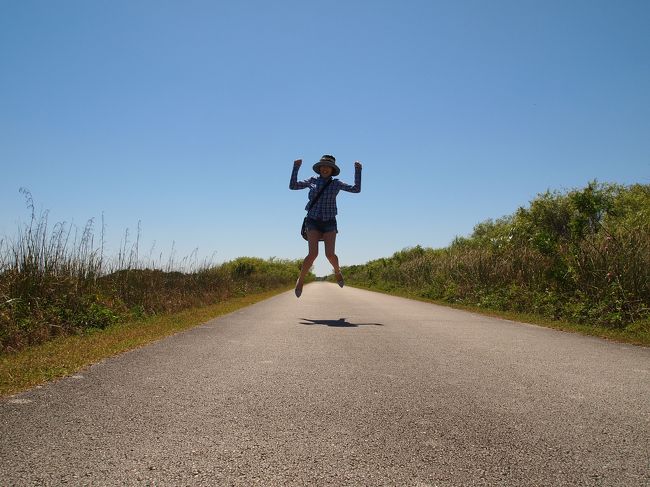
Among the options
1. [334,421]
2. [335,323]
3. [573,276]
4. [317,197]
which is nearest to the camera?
[334,421]

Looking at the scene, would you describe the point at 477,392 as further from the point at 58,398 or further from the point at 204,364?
the point at 58,398

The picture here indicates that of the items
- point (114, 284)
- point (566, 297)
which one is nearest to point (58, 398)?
point (114, 284)

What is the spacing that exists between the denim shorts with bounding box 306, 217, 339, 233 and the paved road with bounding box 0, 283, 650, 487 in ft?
15.5

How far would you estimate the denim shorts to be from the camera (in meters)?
9.81

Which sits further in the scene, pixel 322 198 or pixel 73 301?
pixel 322 198

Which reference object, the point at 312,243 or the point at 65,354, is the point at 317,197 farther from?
the point at 65,354

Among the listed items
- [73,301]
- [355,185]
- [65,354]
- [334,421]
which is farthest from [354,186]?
[334,421]

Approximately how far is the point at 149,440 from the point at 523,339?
235 inches

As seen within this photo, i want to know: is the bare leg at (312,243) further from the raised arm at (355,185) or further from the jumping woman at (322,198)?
the raised arm at (355,185)

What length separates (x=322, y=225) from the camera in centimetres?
989

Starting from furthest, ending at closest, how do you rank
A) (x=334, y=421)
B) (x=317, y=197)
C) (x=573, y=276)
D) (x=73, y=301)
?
(x=573, y=276)
(x=317, y=197)
(x=73, y=301)
(x=334, y=421)

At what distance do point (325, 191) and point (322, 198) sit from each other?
6.4 inches

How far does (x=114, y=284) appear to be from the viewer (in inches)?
410

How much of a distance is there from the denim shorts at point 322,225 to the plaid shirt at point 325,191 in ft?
0.24
